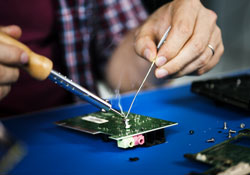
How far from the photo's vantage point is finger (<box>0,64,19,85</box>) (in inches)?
24.2

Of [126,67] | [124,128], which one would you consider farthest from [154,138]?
[126,67]

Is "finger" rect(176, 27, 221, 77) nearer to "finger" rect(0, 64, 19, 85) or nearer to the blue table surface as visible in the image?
the blue table surface

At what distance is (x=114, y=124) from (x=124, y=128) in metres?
0.05

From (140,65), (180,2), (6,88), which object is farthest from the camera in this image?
(140,65)

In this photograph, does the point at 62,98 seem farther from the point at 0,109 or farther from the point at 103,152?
the point at 103,152

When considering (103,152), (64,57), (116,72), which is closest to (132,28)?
(116,72)

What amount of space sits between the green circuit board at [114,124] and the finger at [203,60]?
0.71 ft

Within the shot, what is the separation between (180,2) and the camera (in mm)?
903

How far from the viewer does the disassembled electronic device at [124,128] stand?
69 centimetres

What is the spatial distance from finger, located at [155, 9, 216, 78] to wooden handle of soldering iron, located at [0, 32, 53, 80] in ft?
0.98

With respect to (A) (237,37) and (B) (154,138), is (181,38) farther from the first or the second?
(A) (237,37)

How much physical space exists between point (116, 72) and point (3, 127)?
24.2 inches

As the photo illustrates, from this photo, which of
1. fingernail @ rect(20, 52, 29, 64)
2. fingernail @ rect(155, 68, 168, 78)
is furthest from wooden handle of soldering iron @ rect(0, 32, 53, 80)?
fingernail @ rect(155, 68, 168, 78)

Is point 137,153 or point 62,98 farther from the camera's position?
point 62,98
